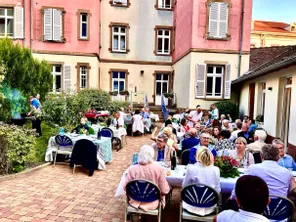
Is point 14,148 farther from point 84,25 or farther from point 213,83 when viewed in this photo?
point 84,25

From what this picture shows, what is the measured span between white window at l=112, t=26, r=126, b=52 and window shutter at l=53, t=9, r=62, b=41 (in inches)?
162

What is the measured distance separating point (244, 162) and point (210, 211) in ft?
5.37

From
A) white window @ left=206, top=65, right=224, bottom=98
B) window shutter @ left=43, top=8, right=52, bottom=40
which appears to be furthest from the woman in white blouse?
window shutter @ left=43, top=8, right=52, bottom=40

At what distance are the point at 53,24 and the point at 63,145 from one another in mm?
12174

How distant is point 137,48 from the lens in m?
20.1

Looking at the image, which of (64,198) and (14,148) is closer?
(64,198)

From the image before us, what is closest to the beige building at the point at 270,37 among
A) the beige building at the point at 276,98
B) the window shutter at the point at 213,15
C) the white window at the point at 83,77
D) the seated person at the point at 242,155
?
the window shutter at the point at 213,15

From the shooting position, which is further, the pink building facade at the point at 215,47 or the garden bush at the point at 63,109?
the pink building facade at the point at 215,47

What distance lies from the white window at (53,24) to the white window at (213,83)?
949 centimetres

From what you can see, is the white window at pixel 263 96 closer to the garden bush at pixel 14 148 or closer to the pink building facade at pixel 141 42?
the pink building facade at pixel 141 42

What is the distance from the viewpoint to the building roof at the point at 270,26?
30241mm

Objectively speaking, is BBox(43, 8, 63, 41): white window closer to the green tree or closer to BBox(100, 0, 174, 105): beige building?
BBox(100, 0, 174, 105): beige building

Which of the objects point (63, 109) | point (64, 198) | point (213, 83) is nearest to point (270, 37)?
point (213, 83)

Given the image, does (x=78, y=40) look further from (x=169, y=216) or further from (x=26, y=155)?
(x=169, y=216)
